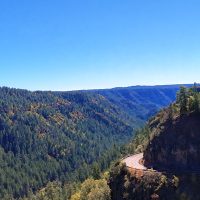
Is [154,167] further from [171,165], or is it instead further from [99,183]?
[99,183]

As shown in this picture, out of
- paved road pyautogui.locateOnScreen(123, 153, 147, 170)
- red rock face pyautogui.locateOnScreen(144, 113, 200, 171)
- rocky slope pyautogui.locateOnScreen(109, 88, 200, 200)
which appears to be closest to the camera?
rocky slope pyautogui.locateOnScreen(109, 88, 200, 200)

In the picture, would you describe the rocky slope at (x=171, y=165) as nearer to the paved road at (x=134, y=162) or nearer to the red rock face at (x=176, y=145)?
the red rock face at (x=176, y=145)

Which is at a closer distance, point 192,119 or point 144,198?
point 144,198

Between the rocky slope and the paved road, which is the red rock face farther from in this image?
the paved road

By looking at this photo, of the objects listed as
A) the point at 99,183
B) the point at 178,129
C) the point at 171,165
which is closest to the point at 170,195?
the point at 171,165

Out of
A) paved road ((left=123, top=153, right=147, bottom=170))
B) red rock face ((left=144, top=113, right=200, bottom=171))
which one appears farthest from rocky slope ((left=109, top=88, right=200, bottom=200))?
paved road ((left=123, top=153, right=147, bottom=170))

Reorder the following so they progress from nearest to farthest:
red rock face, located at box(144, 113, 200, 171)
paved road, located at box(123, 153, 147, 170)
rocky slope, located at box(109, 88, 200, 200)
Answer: rocky slope, located at box(109, 88, 200, 200), red rock face, located at box(144, 113, 200, 171), paved road, located at box(123, 153, 147, 170)

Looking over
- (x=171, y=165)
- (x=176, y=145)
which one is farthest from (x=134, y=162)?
(x=176, y=145)

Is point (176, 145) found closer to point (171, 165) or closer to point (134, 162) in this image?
point (171, 165)
